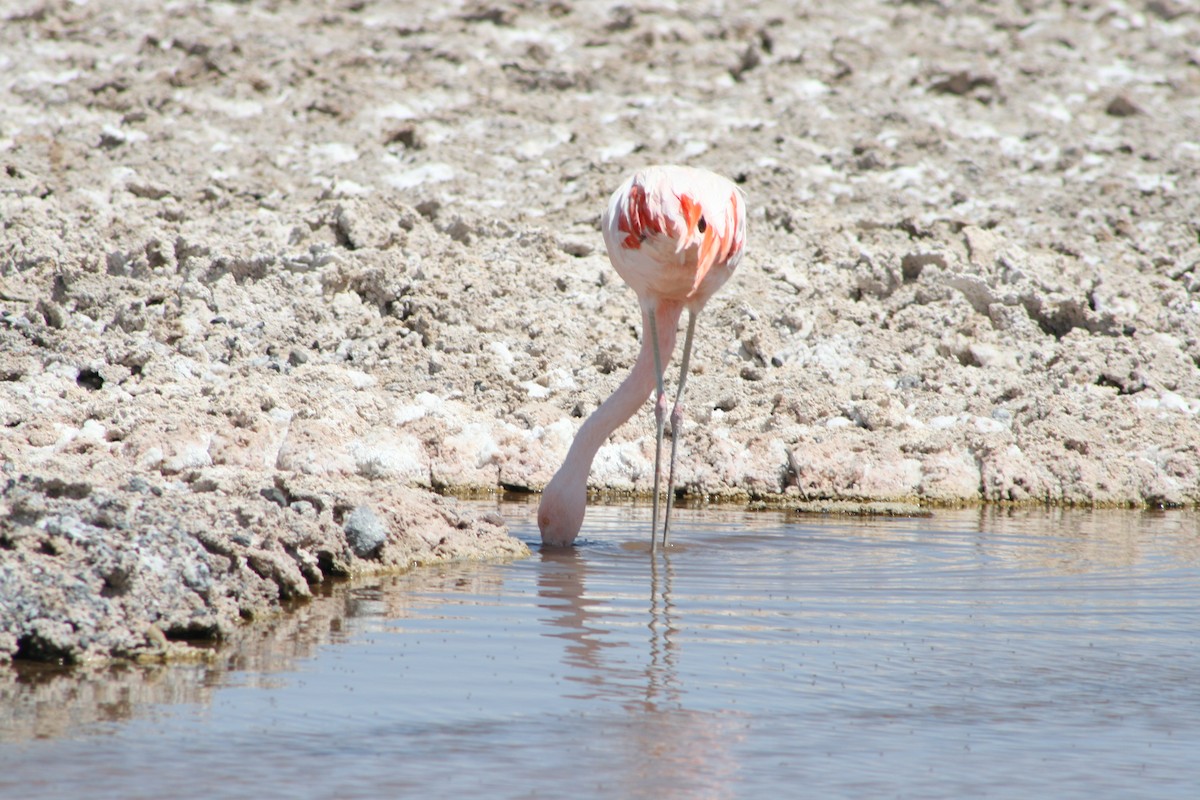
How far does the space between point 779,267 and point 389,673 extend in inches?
328

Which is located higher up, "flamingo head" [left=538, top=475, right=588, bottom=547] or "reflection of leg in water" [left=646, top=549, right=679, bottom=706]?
"flamingo head" [left=538, top=475, right=588, bottom=547]

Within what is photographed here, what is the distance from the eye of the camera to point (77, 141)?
1464 centimetres

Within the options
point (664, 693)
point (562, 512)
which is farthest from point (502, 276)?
point (664, 693)

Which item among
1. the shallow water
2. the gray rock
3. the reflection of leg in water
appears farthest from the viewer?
the gray rock

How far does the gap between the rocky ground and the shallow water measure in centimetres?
53

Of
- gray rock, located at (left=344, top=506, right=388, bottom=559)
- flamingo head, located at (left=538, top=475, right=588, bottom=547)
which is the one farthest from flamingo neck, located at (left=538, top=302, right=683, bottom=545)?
gray rock, located at (left=344, top=506, right=388, bottom=559)

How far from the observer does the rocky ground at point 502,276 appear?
7.24 m

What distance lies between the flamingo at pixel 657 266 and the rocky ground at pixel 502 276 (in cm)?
52

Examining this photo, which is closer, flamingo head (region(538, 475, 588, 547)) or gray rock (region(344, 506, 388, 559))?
gray rock (region(344, 506, 388, 559))

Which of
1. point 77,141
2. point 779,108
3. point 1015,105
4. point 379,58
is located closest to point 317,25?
point 379,58

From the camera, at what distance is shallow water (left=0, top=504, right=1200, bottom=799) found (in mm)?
4008

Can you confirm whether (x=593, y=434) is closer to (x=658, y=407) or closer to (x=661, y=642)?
(x=658, y=407)

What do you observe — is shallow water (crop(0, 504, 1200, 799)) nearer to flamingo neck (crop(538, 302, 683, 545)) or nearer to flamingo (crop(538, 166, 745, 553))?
flamingo neck (crop(538, 302, 683, 545))

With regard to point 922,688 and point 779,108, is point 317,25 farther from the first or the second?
point 922,688
